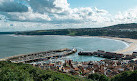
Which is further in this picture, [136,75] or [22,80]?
[136,75]

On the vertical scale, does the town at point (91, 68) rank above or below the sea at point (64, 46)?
above

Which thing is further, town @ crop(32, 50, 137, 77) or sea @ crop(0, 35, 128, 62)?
sea @ crop(0, 35, 128, 62)

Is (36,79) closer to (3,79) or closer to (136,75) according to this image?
(3,79)

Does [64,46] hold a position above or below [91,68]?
below

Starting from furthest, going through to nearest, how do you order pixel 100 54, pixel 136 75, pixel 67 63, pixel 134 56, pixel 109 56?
pixel 100 54
pixel 109 56
pixel 134 56
pixel 67 63
pixel 136 75

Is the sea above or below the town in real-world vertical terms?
below

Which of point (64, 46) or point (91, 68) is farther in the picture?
point (64, 46)

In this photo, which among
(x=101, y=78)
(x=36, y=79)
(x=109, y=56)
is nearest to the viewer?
(x=36, y=79)

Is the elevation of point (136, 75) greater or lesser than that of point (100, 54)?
greater

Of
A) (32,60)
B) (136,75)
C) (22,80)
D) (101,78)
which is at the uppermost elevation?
(22,80)

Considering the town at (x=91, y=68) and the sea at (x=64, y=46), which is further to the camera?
the sea at (x=64, y=46)

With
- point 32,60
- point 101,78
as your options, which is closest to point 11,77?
point 101,78
